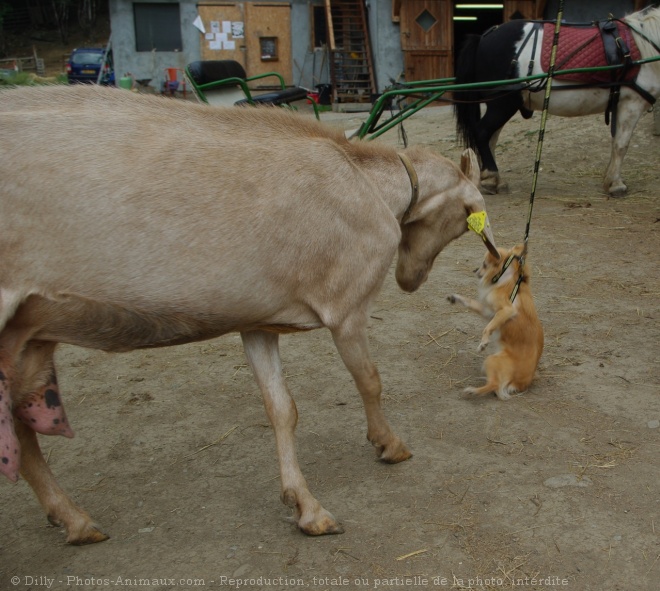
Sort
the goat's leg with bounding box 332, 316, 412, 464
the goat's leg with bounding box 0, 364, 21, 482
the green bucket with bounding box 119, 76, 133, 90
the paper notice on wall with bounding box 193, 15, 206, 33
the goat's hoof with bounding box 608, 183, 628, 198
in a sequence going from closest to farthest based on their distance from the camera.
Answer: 1. the goat's leg with bounding box 0, 364, 21, 482
2. the goat's leg with bounding box 332, 316, 412, 464
3. the goat's hoof with bounding box 608, 183, 628, 198
4. the green bucket with bounding box 119, 76, 133, 90
5. the paper notice on wall with bounding box 193, 15, 206, 33

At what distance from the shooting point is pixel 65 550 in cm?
322

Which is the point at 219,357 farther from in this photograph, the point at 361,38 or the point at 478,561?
the point at 361,38

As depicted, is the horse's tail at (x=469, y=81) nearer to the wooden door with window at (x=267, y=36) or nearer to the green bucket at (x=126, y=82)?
the green bucket at (x=126, y=82)

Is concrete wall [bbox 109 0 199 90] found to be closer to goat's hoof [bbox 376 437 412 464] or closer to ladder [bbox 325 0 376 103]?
ladder [bbox 325 0 376 103]

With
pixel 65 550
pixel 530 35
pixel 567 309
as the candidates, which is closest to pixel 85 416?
pixel 65 550

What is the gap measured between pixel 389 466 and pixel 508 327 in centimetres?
131

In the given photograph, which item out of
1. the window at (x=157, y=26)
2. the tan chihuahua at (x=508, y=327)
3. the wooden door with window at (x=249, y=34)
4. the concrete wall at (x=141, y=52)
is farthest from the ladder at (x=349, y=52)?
the tan chihuahua at (x=508, y=327)

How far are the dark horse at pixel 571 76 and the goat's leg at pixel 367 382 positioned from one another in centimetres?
604

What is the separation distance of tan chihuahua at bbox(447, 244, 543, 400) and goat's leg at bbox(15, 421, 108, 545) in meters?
2.25

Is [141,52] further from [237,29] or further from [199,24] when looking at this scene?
[237,29]

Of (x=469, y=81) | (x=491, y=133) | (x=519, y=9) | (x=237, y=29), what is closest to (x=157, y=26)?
(x=237, y=29)

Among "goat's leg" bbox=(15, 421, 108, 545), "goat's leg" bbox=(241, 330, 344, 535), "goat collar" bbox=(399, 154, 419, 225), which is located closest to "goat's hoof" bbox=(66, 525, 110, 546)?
"goat's leg" bbox=(15, 421, 108, 545)

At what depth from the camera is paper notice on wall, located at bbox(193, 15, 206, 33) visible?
2509 cm

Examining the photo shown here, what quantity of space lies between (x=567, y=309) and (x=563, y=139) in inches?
269
